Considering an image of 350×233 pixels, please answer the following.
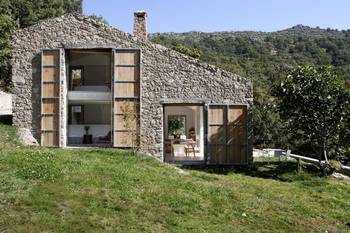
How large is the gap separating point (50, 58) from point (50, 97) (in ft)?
5.87

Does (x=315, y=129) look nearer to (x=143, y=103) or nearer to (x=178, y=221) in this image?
(x=143, y=103)

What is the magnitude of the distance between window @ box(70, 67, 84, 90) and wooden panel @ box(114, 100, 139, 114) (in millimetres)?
4178

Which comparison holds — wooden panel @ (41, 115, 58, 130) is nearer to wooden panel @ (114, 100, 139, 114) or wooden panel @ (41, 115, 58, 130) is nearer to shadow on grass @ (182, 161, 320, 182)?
wooden panel @ (114, 100, 139, 114)

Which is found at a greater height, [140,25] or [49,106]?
[140,25]

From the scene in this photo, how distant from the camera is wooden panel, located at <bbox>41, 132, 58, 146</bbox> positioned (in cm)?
2266

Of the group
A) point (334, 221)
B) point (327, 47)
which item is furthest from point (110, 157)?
point (327, 47)

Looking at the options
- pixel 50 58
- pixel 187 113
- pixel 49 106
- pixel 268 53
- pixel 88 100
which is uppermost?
pixel 268 53

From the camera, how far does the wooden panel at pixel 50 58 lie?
22.9 meters

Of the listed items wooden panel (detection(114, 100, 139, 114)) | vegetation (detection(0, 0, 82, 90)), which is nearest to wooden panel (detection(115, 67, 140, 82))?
wooden panel (detection(114, 100, 139, 114))

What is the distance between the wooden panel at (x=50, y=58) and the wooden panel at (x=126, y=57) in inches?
108

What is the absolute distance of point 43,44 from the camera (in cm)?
2303

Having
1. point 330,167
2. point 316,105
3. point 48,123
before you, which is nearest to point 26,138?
point 48,123

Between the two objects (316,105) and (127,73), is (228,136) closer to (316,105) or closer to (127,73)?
(316,105)

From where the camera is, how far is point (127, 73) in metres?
22.8
